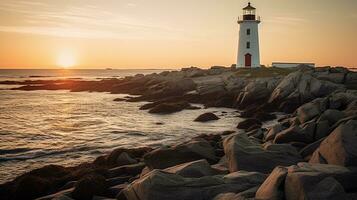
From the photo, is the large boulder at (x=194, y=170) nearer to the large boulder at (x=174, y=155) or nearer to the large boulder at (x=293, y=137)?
the large boulder at (x=174, y=155)

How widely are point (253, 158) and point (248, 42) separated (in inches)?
1929

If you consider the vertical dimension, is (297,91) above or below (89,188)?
above

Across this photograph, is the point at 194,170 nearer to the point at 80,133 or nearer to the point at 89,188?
the point at 89,188

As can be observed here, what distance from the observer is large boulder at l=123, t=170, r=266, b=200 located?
23.4ft

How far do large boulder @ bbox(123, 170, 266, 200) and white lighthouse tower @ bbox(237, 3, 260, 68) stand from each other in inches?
1985

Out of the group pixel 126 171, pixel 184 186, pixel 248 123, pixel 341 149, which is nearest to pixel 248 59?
pixel 248 123

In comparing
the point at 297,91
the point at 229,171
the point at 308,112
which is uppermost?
the point at 297,91

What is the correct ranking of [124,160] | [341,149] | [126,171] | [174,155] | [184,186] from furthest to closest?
[124,160] → [126,171] → [174,155] → [341,149] → [184,186]

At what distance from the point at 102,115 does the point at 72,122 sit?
13.0ft

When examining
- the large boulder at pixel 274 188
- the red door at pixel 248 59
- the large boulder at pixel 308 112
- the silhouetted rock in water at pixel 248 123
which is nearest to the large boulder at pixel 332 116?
the large boulder at pixel 308 112

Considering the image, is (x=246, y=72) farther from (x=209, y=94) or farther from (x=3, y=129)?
(x=3, y=129)

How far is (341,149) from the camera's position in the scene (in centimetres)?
813

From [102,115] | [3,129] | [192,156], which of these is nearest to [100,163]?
[192,156]

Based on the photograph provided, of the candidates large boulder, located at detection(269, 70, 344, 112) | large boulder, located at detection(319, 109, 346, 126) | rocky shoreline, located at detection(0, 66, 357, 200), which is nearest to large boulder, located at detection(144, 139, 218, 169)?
rocky shoreline, located at detection(0, 66, 357, 200)
